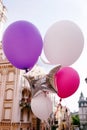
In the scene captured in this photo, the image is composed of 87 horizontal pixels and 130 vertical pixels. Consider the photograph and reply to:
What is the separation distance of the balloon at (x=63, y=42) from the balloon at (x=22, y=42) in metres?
0.31

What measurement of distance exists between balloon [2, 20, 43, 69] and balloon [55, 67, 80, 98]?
795mm

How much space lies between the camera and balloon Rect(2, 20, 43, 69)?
4258 millimetres

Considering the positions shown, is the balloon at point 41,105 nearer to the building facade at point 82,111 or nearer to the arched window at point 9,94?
the arched window at point 9,94

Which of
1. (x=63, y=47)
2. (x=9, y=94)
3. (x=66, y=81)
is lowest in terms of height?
(x=66, y=81)

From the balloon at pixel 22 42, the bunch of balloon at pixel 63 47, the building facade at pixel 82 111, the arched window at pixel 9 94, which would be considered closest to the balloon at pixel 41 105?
the bunch of balloon at pixel 63 47

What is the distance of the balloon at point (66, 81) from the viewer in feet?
15.5

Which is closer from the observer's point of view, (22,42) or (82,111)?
(22,42)

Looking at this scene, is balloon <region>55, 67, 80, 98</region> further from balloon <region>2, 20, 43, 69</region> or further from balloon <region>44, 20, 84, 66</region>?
balloon <region>2, 20, 43, 69</region>

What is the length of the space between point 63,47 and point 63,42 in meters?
0.12

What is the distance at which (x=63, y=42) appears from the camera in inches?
179

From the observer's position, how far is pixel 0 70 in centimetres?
2147

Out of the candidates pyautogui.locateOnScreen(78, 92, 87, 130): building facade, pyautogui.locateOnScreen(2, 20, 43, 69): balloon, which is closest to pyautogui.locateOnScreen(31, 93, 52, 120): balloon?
pyautogui.locateOnScreen(2, 20, 43, 69): balloon

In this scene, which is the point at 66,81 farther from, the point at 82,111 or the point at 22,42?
the point at 82,111

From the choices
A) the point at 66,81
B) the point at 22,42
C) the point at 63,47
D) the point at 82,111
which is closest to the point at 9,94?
the point at 66,81
